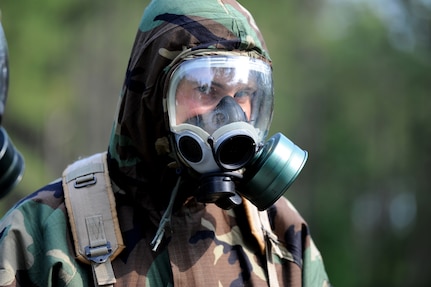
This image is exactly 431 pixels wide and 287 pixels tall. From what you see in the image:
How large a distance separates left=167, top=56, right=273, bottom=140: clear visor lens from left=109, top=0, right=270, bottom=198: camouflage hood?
0.07 m

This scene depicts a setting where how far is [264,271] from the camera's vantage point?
413cm

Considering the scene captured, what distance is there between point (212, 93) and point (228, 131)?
21cm

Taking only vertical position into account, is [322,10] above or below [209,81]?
below

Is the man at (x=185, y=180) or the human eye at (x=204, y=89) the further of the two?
the human eye at (x=204, y=89)

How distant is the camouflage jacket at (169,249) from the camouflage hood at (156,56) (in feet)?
0.63

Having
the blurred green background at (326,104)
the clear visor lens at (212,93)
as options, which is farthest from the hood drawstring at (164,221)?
the blurred green background at (326,104)

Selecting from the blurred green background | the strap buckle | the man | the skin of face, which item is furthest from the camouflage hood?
the blurred green background

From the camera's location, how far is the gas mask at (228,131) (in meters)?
3.85

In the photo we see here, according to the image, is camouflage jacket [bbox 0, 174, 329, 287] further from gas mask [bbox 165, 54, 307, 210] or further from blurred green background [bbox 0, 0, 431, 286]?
blurred green background [bbox 0, 0, 431, 286]

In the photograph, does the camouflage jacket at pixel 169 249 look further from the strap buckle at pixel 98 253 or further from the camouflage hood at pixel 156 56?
the camouflage hood at pixel 156 56

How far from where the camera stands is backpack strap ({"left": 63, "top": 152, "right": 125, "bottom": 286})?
12.5ft

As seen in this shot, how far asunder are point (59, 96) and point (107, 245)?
58.6 feet

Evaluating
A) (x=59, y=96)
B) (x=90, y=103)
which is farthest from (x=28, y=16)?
(x=90, y=103)

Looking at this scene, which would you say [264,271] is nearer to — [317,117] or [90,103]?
[90,103]
